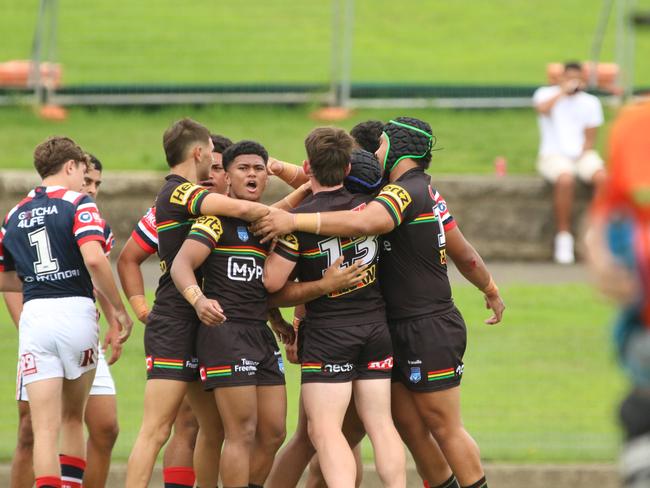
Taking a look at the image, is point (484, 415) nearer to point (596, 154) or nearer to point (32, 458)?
point (32, 458)

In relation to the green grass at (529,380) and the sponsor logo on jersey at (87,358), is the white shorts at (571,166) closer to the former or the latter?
the green grass at (529,380)

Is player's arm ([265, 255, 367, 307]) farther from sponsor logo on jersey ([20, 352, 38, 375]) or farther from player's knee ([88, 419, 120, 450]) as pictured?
player's knee ([88, 419, 120, 450])

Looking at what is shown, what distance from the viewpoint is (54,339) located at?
682cm

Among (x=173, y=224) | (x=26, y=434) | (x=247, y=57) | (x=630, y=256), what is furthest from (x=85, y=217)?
(x=247, y=57)

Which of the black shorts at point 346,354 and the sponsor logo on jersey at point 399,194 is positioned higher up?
the sponsor logo on jersey at point 399,194

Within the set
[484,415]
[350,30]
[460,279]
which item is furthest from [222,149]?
[350,30]

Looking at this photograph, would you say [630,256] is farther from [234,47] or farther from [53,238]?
[234,47]

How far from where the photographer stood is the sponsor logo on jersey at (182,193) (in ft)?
21.4

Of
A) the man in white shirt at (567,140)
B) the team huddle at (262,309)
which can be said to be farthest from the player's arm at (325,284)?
the man in white shirt at (567,140)

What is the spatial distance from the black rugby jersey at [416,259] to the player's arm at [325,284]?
0.26 metres

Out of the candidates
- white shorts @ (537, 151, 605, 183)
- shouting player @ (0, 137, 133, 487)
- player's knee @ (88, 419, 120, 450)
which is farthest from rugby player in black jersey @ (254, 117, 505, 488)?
white shorts @ (537, 151, 605, 183)

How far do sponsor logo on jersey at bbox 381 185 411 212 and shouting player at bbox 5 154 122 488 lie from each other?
1.72 meters

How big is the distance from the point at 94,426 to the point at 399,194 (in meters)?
2.38

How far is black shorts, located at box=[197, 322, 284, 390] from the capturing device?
6.40 m
